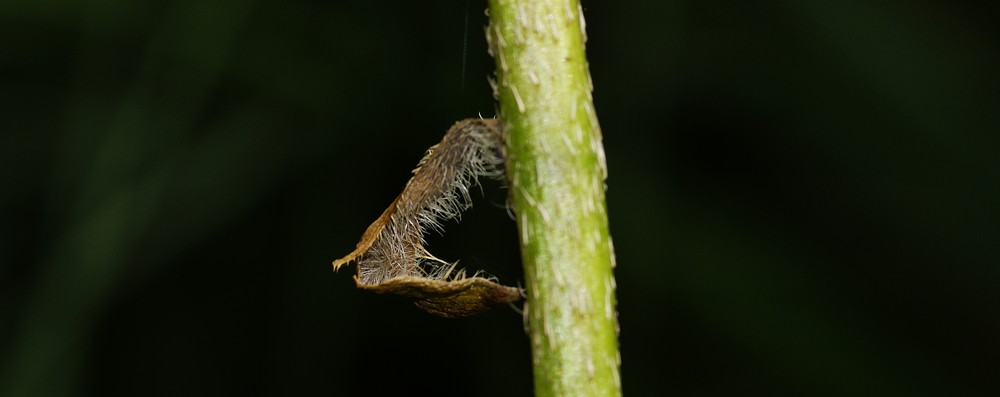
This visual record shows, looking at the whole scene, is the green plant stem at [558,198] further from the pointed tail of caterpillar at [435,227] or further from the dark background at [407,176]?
the dark background at [407,176]

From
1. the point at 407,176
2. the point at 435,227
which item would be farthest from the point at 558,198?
the point at 407,176

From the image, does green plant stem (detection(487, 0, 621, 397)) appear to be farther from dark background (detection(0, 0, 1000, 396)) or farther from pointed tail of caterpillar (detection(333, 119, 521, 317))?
dark background (detection(0, 0, 1000, 396))

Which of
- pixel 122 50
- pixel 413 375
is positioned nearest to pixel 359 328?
pixel 413 375

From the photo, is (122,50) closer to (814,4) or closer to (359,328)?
(359,328)

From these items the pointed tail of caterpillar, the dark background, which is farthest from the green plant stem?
the dark background

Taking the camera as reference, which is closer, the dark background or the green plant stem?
the green plant stem

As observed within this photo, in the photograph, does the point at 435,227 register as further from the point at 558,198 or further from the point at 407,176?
the point at 407,176

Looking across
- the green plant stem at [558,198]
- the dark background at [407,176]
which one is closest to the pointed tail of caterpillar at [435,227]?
the green plant stem at [558,198]
